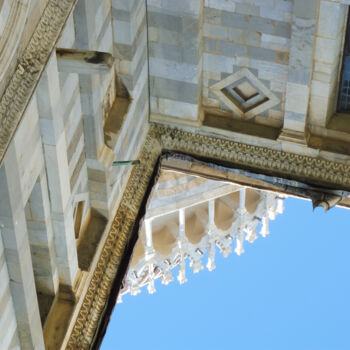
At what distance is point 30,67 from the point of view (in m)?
13.2

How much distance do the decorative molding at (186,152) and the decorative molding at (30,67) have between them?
5347 millimetres

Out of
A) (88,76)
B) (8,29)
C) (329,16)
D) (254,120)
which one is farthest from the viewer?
(254,120)

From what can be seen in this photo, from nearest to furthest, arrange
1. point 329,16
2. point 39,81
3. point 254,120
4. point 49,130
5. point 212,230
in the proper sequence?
point 39,81
point 49,130
point 329,16
point 254,120
point 212,230

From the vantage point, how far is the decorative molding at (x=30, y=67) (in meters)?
12.8

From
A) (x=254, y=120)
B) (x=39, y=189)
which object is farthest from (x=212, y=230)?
(x=39, y=189)

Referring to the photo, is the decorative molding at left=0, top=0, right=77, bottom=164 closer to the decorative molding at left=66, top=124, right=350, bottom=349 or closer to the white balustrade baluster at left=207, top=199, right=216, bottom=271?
the decorative molding at left=66, top=124, right=350, bottom=349

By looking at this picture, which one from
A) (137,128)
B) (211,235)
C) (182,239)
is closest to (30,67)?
(137,128)

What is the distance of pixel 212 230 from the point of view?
25.4 meters

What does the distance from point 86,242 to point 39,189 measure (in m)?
2.87

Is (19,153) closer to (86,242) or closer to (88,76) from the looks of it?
(88,76)

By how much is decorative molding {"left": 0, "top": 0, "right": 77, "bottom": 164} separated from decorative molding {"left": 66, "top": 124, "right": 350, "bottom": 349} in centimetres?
535

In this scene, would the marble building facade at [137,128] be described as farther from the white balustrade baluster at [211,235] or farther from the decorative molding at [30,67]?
the white balustrade baluster at [211,235]

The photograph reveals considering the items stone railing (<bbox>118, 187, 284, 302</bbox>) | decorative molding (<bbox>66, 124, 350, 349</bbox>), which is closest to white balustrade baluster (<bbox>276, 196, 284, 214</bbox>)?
stone railing (<bbox>118, 187, 284, 302</bbox>)

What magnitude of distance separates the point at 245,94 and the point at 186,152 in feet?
4.92
